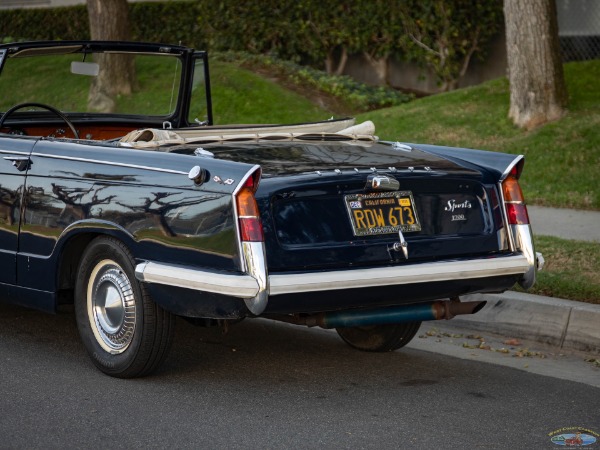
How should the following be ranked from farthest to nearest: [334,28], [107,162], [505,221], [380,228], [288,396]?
[334,28], [505,221], [107,162], [288,396], [380,228]

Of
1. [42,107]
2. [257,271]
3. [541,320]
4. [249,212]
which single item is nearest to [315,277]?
[257,271]

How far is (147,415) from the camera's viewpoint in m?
4.99

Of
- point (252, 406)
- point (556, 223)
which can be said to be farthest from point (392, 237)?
point (556, 223)

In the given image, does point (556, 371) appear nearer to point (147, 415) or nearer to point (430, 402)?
point (430, 402)

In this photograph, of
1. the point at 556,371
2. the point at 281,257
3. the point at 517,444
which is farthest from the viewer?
the point at 556,371

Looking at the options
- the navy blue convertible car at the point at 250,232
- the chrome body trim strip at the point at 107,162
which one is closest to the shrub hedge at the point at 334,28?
the navy blue convertible car at the point at 250,232

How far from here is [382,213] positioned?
5270 millimetres

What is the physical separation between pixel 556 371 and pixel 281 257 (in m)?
1.86

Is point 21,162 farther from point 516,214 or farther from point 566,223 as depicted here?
point 566,223

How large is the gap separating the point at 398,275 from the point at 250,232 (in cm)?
74

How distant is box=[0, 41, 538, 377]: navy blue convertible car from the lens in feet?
16.3

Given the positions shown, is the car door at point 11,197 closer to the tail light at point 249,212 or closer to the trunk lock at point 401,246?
the tail light at point 249,212

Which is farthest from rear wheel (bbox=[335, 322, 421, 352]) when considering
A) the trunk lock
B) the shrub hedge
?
the shrub hedge

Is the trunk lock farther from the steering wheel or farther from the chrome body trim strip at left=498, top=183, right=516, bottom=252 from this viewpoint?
the steering wheel
